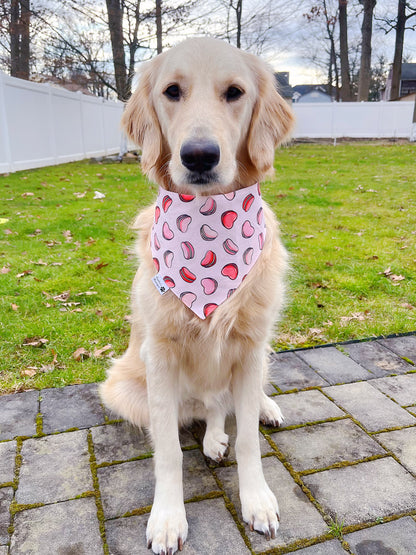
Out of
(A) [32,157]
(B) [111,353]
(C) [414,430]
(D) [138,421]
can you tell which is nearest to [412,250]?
(C) [414,430]

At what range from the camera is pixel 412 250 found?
5.11m

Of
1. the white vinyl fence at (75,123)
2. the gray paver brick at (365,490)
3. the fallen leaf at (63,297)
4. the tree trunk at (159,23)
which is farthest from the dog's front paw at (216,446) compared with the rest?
the tree trunk at (159,23)

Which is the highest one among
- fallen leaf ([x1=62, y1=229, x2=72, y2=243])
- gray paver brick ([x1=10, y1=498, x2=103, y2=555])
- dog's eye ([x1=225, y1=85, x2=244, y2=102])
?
dog's eye ([x1=225, y1=85, x2=244, y2=102])

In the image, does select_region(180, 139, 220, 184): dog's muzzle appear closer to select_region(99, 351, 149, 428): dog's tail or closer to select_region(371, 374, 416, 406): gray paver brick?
select_region(99, 351, 149, 428): dog's tail

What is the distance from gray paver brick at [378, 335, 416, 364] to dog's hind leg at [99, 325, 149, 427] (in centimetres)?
175

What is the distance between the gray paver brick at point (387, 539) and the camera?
1.61m

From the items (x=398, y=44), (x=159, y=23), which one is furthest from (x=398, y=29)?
(x=159, y=23)

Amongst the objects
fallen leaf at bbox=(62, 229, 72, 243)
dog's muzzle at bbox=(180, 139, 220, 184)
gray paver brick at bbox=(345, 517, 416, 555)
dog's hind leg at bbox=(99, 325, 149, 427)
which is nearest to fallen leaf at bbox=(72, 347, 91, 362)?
dog's hind leg at bbox=(99, 325, 149, 427)

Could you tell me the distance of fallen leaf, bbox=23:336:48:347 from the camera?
3.14 meters

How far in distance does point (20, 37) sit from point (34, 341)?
48.4 feet

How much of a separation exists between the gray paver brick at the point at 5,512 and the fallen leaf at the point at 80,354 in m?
1.18

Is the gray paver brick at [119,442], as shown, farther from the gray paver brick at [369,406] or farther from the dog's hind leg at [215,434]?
the gray paver brick at [369,406]

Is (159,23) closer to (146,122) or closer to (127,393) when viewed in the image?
(146,122)

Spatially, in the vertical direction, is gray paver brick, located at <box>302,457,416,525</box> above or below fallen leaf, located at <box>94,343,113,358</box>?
below
